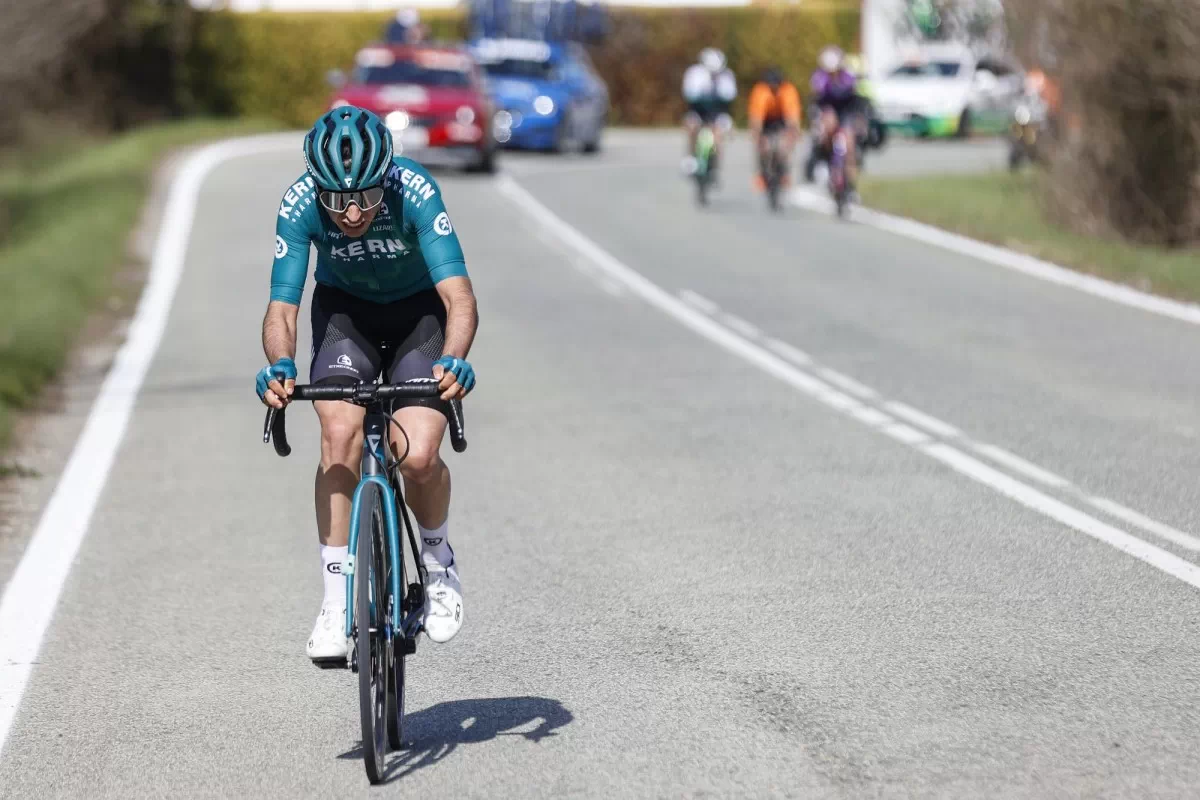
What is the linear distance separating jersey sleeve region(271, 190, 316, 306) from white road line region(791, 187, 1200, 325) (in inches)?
419

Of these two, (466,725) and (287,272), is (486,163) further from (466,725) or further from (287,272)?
(466,725)

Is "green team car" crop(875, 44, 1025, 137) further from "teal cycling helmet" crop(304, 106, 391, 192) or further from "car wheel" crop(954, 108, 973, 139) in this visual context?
"teal cycling helmet" crop(304, 106, 391, 192)

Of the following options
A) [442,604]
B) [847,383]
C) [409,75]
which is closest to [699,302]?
[847,383]

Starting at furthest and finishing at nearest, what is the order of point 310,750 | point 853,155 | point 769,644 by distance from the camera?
1. point 853,155
2. point 769,644
3. point 310,750

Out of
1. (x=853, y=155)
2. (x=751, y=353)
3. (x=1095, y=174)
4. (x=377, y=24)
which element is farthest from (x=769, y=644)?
(x=377, y=24)

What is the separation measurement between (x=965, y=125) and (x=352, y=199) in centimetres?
3729

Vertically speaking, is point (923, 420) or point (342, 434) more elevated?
point (342, 434)

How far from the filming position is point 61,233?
22500 millimetres

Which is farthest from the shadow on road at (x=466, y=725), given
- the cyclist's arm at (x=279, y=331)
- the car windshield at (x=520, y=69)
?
the car windshield at (x=520, y=69)

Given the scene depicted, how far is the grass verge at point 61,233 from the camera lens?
14.4m

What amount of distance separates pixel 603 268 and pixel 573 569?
11.6 m

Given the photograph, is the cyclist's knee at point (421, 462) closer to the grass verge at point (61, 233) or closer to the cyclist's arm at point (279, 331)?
the cyclist's arm at point (279, 331)

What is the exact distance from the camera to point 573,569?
7.86 meters

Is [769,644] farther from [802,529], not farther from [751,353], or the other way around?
[751,353]
